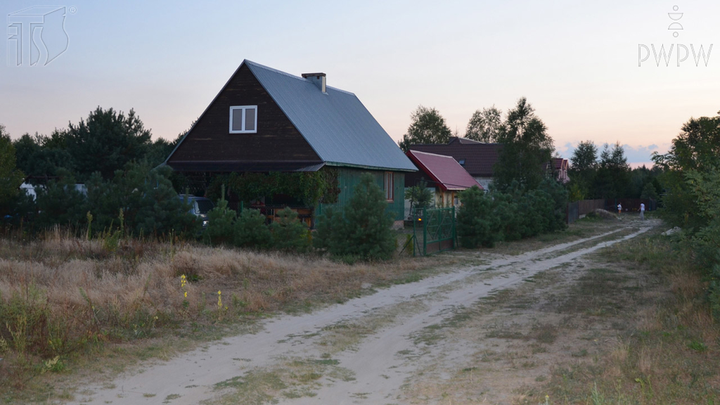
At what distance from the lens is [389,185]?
33562mm

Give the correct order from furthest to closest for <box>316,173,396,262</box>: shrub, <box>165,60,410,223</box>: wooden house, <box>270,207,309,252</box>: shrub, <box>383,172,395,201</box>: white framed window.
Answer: <box>383,172,395,201</box>: white framed window, <box>165,60,410,223</box>: wooden house, <box>270,207,309,252</box>: shrub, <box>316,173,396,262</box>: shrub

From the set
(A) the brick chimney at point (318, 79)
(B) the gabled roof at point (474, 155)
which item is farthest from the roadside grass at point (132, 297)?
(B) the gabled roof at point (474, 155)

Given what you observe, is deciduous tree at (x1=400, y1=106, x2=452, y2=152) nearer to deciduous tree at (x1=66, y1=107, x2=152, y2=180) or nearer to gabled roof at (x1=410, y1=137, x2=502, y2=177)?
gabled roof at (x1=410, y1=137, x2=502, y2=177)

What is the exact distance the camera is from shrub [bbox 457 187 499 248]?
22672mm

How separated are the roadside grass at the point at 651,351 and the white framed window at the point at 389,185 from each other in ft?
62.6

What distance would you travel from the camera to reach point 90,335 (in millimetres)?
8125

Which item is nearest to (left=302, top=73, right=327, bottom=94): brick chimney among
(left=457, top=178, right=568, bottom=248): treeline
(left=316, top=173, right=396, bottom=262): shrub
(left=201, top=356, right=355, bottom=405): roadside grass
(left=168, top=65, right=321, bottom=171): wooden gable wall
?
(left=168, top=65, right=321, bottom=171): wooden gable wall

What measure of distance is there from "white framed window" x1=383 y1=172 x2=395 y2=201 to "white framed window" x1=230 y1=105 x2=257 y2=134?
814 cm

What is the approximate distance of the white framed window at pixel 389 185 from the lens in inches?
1299

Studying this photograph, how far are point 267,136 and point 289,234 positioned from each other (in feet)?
33.9

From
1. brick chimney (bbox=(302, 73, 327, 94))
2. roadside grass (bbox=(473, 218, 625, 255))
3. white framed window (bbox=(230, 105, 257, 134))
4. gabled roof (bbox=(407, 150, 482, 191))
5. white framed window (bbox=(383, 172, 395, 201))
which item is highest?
brick chimney (bbox=(302, 73, 327, 94))

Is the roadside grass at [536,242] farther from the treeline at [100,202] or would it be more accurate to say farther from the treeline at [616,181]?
the treeline at [616,181]

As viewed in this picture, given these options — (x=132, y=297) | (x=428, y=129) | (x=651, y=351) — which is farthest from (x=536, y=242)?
(x=428, y=129)

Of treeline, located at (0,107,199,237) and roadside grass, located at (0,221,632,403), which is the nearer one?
roadside grass, located at (0,221,632,403)
